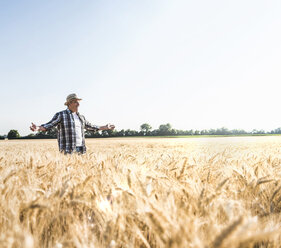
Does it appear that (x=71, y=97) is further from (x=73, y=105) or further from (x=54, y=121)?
(x=54, y=121)

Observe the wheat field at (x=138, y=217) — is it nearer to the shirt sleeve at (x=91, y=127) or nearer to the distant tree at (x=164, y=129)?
the shirt sleeve at (x=91, y=127)

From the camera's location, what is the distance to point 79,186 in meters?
1.34

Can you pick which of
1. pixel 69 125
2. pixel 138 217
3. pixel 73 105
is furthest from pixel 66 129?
pixel 138 217

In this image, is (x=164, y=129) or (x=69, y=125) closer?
(x=69, y=125)

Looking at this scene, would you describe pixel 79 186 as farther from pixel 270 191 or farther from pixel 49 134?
pixel 49 134

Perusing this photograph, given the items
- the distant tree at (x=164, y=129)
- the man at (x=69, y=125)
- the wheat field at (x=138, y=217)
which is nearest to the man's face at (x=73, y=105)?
the man at (x=69, y=125)

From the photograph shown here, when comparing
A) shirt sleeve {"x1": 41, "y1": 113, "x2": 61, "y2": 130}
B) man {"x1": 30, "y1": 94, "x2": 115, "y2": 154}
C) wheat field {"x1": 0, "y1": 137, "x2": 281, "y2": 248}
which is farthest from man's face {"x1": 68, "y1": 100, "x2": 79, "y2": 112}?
wheat field {"x1": 0, "y1": 137, "x2": 281, "y2": 248}

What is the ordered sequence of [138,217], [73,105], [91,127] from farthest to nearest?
[91,127]
[73,105]
[138,217]

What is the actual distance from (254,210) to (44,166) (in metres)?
1.93

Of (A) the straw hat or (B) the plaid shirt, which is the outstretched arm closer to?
(B) the plaid shirt

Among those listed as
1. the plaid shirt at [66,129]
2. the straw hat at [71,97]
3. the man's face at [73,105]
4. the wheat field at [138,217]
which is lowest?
the wheat field at [138,217]

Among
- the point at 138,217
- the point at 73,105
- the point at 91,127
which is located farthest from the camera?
the point at 91,127

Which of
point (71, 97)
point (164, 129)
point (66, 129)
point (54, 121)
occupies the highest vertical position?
point (164, 129)

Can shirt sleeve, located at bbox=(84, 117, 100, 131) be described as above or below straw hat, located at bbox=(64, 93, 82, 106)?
below
